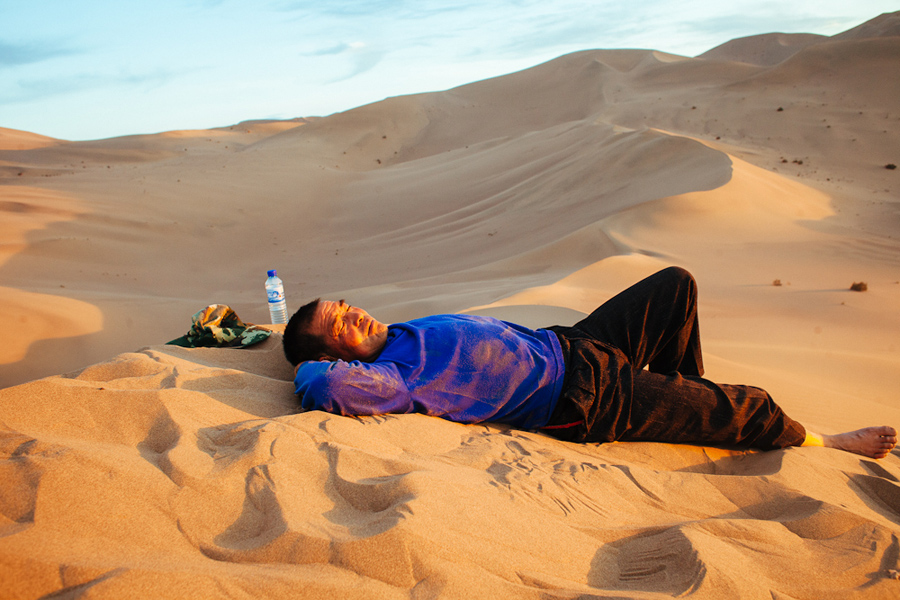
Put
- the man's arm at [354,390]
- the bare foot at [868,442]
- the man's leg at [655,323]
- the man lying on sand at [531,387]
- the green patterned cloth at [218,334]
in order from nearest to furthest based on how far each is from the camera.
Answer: the man's arm at [354,390], the man lying on sand at [531,387], the bare foot at [868,442], the man's leg at [655,323], the green patterned cloth at [218,334]

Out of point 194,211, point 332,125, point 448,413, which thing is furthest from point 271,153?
point 448,413

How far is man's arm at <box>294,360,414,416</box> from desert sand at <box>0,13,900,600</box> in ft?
0.27

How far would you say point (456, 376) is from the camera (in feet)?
8.18

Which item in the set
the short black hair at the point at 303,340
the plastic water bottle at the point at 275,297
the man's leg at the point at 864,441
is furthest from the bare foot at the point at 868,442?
the plastic water bottle at the point at 275,297

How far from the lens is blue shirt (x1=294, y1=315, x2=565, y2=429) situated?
2.37 metres

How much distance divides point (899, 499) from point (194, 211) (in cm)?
1191

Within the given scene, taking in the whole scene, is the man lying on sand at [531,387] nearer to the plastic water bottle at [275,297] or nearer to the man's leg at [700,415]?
the man's leg at [700,415]

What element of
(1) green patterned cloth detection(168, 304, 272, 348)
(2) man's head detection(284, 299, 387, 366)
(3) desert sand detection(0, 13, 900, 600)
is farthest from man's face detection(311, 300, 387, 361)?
(1) green patterned cloth detection(168, 304, 272, 348)

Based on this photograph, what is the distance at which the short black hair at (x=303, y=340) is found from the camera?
272 centimetres

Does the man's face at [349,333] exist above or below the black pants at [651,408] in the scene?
above

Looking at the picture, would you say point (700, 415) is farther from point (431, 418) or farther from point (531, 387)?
point (431, 418)

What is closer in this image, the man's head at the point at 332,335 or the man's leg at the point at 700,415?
the man's leg at the point at 700,415

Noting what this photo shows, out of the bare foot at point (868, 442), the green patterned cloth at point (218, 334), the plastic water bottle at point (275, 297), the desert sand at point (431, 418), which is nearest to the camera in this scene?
the desert sand at point (431, 418)

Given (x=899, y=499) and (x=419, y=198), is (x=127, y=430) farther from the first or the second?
(x=419, y=198)
